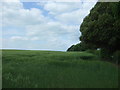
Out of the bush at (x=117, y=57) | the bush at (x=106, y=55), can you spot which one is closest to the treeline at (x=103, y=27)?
the bush at (x=117, y=57)

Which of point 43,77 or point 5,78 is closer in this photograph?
point 5,78

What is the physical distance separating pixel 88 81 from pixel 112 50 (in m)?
9.12

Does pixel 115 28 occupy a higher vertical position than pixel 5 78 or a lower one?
higher

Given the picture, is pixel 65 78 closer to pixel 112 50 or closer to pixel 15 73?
pixel 15 73

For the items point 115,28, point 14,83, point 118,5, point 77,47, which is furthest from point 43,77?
point 77,47

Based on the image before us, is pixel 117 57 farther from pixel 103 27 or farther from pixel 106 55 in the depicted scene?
pixel 103 27

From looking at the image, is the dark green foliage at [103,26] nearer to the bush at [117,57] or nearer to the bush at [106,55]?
the bush at [117,57]

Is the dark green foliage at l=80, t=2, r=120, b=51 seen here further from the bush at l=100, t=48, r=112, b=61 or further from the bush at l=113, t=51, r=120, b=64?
the bush at l=100, t=48, r=112, b=61

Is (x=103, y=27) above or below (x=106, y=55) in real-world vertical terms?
above

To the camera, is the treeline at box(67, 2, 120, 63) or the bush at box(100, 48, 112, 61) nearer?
the treeline at box(67, 2, 120, 63)

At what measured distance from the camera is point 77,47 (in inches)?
1154

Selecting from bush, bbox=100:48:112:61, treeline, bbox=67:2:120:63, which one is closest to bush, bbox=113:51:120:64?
treeline, bbox=67:2:120:63

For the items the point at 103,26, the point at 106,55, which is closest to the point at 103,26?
the point at 103,26

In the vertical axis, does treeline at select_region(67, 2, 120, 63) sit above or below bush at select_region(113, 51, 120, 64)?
above
